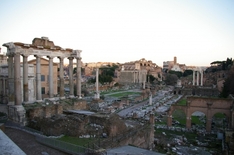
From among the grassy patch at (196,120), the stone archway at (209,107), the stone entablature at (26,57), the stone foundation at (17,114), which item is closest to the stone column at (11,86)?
the stone entablature at (26,57)

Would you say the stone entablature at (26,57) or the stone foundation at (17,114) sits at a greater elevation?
the stone entablature at (26,57)

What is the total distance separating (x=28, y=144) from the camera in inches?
475

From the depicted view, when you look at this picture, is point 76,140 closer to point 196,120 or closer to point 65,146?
point 65,146

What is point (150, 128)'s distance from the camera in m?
17.6

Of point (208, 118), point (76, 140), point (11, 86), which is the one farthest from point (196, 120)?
point (11, 86)

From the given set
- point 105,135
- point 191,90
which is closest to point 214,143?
point 105,135

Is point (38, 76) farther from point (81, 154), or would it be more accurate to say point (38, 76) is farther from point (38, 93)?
point (81, 154)

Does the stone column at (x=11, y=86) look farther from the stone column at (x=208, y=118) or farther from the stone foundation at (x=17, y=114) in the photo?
the stone column at (x=208, y=118)

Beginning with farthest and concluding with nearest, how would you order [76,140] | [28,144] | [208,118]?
[208,118] < [76,140] < [28,144]

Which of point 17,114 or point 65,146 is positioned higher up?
point 17,114

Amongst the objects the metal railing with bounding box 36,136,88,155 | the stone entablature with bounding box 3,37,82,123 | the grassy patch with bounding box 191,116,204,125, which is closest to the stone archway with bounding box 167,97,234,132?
the grassy patch with bounding box 191,116,204,125

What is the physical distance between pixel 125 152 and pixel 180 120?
20.0 metres

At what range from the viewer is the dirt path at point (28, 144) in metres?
11.0

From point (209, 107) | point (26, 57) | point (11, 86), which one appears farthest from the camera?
point (209, 107)
